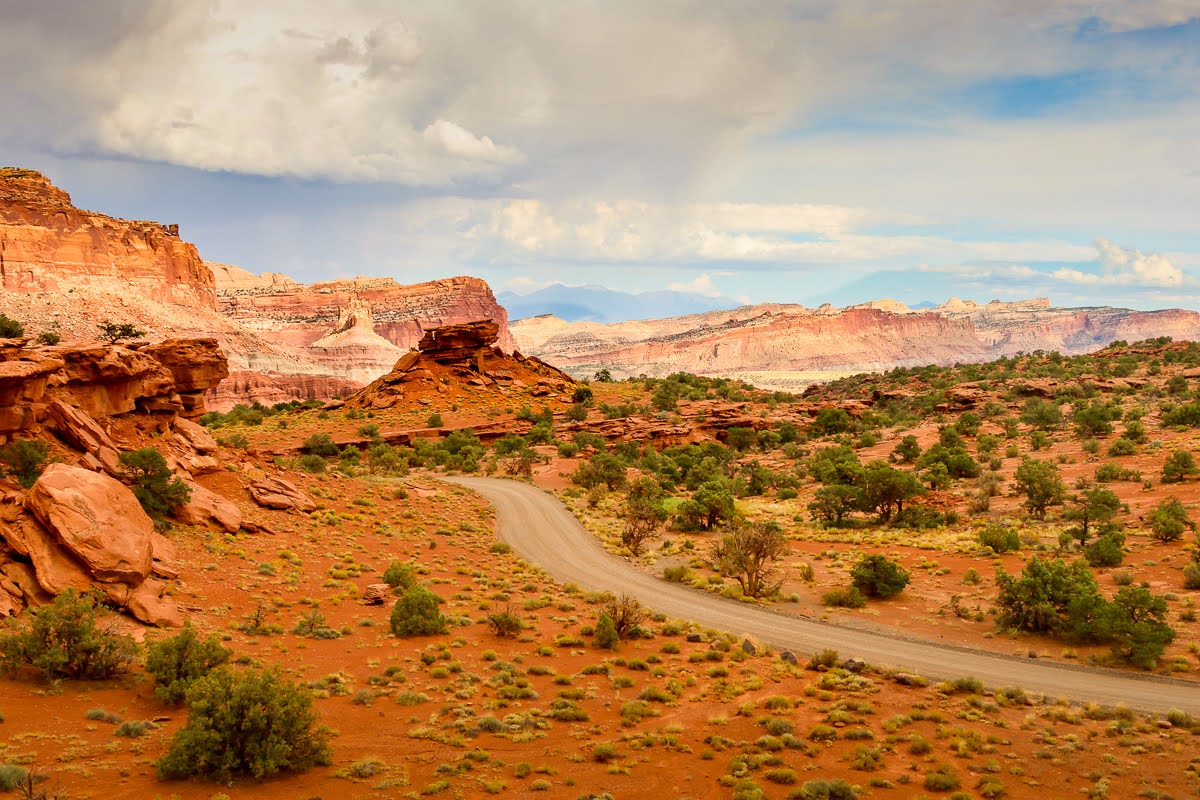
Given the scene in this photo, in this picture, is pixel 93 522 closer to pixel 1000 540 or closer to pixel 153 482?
pixel 153 482

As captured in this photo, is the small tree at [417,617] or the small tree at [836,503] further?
the small tree at [836,503]

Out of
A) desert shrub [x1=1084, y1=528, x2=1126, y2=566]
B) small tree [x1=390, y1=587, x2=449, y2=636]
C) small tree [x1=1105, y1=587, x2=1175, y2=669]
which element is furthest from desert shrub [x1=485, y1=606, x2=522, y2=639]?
desert shrub [x1=1084, y1=528, x2=1126, y2=566]

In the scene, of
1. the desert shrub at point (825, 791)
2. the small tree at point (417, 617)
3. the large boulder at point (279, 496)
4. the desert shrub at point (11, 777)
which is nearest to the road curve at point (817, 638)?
the desert shrub at point (825, 791)

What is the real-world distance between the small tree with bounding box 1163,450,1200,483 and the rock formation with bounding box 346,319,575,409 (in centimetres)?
4989

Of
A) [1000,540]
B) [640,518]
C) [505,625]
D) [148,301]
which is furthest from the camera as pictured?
[148,301]

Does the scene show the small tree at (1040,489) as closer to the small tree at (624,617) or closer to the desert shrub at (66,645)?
the small tree at (624,617)

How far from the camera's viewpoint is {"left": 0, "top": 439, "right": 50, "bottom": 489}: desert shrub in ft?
64.9

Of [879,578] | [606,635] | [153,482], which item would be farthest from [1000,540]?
[153,482]

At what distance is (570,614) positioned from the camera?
2400cm

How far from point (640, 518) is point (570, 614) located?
11989 millimetres

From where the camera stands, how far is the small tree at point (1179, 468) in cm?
3559

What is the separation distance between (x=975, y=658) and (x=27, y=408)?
27.3 m

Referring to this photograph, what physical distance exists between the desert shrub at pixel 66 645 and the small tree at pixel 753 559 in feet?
63.1

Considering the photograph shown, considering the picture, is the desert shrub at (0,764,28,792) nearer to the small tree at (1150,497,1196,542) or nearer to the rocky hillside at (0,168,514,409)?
the small tree at (1150,497,1196,542)
